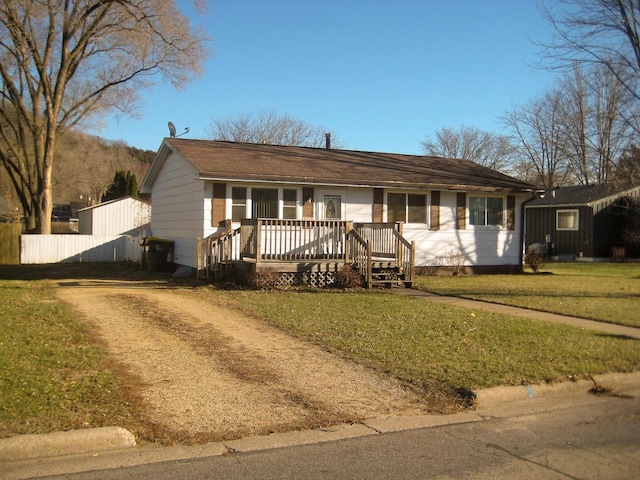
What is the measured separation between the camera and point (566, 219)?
35344 mm

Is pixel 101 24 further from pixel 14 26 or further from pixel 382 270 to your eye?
pixel 382 270

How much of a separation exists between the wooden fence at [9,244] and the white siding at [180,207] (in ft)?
26.2

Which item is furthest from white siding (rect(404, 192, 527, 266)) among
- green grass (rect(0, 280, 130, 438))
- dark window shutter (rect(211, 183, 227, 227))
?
green grass (rect(0, 280, 130, 438))

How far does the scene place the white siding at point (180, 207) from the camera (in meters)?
18.6

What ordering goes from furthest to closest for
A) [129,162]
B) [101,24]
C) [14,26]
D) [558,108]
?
1. [129,162]
2. [558,108]
3. [101,24]
4. [14,26]

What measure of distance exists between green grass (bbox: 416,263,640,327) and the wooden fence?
1942 cm

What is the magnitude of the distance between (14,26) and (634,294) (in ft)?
86.7

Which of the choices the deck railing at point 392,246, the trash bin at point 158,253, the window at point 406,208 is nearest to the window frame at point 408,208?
the window at point 406,208

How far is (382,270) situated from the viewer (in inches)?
675

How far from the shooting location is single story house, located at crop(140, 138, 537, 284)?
16719 millimetres

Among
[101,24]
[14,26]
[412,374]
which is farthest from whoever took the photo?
[101,24]

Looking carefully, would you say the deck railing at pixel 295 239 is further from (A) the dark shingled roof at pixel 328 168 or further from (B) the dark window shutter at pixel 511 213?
(B) the dark window shutter at pixel 511 213

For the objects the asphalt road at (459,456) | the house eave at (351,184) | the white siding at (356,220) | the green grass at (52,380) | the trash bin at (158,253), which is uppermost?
the house eave at (351,184)

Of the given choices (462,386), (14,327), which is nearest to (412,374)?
Result: (462,386)
